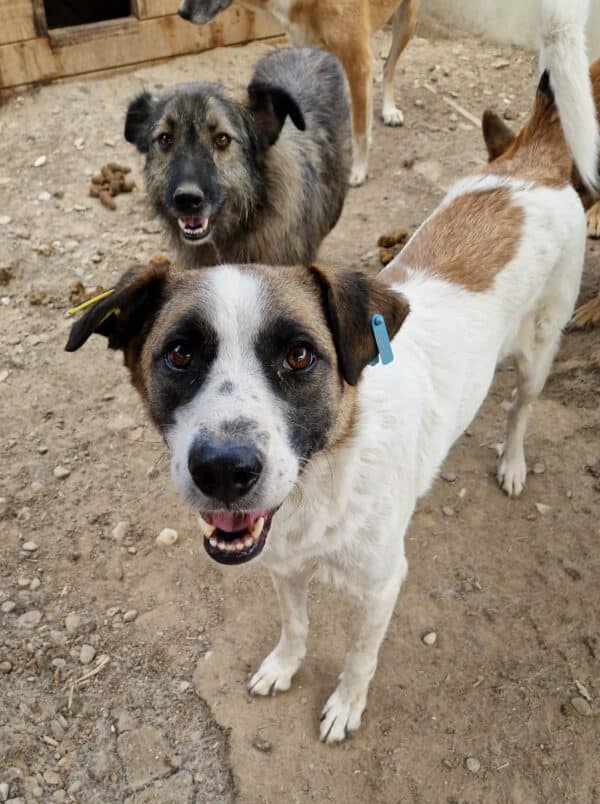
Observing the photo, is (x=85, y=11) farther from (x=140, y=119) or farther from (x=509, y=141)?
(x=509, y=141)

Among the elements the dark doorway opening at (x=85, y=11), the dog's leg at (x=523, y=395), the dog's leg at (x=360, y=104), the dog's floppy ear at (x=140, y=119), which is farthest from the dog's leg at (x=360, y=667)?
the dark doorway opening at (x=85, y=11)

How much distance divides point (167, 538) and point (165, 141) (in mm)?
2073

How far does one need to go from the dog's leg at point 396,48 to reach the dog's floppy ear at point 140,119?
3.10 m

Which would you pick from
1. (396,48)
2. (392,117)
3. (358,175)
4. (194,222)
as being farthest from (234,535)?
(396,48)

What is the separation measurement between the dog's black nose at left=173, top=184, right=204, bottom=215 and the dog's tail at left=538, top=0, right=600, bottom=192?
173 centimetres

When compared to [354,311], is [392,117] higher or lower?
lower

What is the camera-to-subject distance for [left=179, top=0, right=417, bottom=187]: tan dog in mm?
5059

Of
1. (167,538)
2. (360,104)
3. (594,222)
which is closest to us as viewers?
(167,538)

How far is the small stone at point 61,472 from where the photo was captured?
351cm

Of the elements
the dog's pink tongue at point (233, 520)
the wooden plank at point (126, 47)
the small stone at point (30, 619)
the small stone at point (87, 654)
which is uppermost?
the wooden plank at point (126, 47)

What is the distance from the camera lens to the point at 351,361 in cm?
189

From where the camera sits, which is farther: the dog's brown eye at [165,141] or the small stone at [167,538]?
the dog's brown eye at [165,141]

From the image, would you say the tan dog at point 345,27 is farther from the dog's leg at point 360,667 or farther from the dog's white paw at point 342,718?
the dog's white paw at point 342,718

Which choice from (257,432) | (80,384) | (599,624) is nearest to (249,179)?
(80,384)
